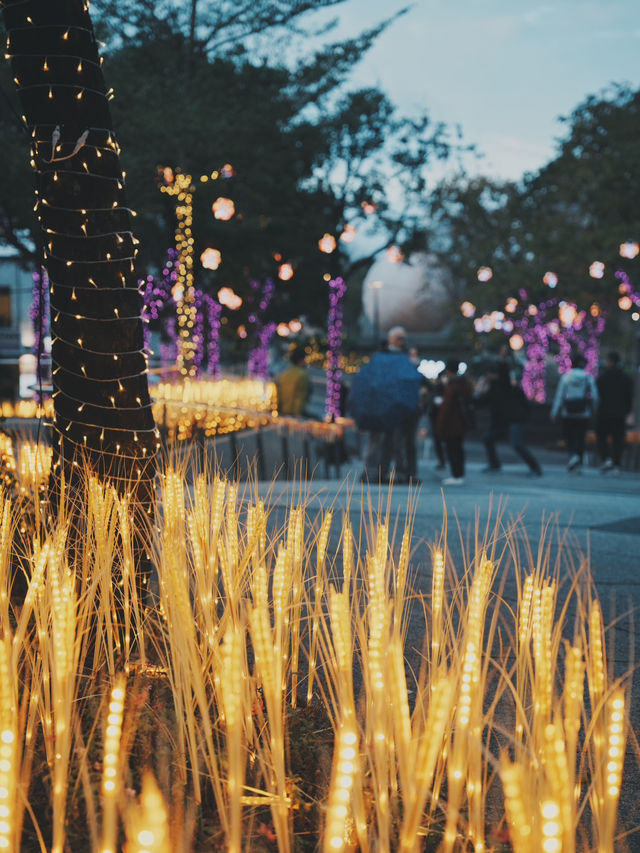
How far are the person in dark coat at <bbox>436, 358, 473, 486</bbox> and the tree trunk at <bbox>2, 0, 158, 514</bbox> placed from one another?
31.2 ft

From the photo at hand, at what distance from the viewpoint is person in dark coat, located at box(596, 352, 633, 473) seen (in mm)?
15672

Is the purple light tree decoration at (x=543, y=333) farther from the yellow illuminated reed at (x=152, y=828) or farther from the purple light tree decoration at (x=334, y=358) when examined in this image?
the yellow illuminated reed at (x=152, y=828)

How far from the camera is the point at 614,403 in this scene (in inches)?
622

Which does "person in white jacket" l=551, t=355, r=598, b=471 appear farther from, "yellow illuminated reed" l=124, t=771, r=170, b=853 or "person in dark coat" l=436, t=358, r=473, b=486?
"yellow illuminated reed" l=124, t=771, r=170, b=853

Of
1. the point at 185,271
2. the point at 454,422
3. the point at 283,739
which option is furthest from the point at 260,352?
the point at 283,739

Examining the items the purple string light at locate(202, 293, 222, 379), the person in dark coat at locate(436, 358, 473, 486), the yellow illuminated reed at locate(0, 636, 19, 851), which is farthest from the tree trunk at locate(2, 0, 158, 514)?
the purple string light at locate(202, 293, 222, 379)

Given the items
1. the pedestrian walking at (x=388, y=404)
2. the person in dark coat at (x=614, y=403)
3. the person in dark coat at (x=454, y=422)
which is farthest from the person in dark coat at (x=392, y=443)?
the person in dark coat at (x=614, y=403)

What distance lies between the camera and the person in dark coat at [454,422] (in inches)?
512

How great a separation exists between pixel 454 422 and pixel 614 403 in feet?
12.9

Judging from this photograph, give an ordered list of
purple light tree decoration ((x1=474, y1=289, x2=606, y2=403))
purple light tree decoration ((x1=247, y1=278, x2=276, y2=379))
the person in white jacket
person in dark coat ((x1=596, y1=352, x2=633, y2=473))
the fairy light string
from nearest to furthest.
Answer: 1. the person in white jacket
2. person in dark coat ((x1=596, y1=352, x2=633, y2=473))
3. the fairy light string
4. purple light tree decoration ((x1=247, y1=278, x2=276, y2=379))
5. purple light tree decoration ((x1=474, y1=289, x2=606, y2=403))

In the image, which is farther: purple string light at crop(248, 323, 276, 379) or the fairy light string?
purple string light at crop(248, 323, 276, 379)

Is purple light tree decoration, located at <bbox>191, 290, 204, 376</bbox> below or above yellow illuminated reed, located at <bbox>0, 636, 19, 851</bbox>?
above

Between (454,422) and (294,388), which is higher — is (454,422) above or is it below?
below

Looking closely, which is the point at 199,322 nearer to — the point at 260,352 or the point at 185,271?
the point at 185,271
